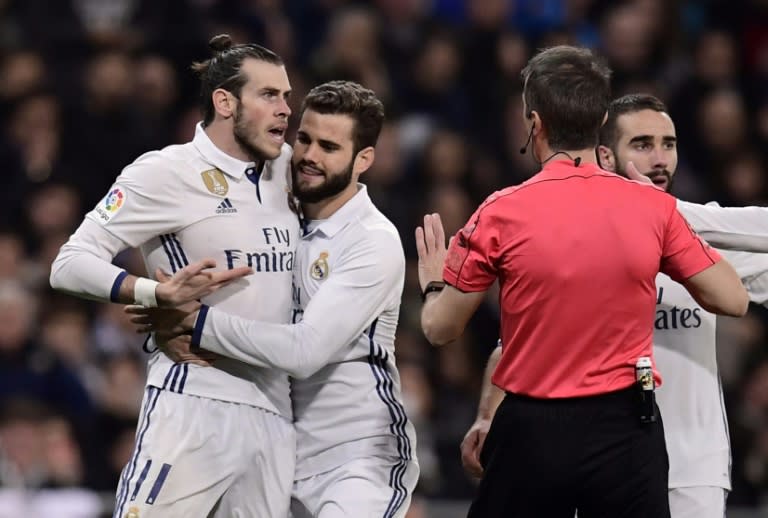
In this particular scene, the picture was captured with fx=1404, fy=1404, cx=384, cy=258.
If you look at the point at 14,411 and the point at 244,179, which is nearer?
the point at 244,179

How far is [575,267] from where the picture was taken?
4156 millimetres

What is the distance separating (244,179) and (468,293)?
120 centimetres

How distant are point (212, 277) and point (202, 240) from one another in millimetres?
271

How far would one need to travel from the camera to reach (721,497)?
16.4 ft

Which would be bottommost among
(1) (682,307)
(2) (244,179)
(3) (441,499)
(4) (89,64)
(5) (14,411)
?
(3) (441,499)

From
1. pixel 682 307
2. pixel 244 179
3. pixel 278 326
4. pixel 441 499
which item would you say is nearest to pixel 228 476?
pixel 278 326

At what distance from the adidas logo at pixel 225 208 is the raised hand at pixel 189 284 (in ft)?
1.01

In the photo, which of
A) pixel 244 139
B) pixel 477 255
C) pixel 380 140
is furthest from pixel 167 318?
pixel 380 140

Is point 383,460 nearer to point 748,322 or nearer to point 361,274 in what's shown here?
point 361,274

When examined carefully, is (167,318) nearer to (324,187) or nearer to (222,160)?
Result: (222,160)

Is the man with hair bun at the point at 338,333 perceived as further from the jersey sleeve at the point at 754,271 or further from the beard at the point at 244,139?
the jersey sleeve at the point at 754,271

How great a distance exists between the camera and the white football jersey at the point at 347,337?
16.0 ft

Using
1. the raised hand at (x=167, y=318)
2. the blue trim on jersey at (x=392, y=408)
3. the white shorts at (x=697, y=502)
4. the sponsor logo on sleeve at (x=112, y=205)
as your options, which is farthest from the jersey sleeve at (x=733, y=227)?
the sponsor logo on sleeve at (x=112, y=205)

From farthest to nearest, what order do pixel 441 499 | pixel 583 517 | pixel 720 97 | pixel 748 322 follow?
pixel 720 97, pixel 748 322, pixel 441 499, pixel 583 517
